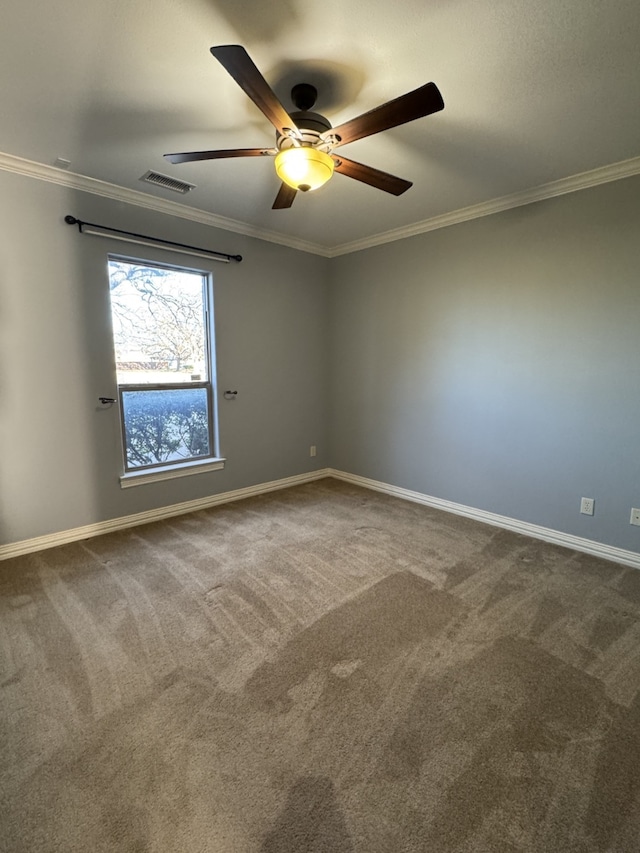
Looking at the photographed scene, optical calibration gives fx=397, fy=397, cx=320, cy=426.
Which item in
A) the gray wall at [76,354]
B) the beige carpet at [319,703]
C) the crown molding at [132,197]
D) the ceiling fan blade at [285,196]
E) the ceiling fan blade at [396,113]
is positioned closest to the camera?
the beige carpet at [319,703]

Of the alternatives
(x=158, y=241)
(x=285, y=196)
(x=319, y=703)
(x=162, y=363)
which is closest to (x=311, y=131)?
(x=285, y=196)

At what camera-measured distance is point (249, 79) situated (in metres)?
1.40

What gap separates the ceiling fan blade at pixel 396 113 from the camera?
4.65 feet

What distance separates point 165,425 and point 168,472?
0.41 metres

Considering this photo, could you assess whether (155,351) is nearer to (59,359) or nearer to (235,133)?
(59,359)

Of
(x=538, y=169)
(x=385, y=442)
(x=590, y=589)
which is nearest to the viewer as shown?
(x=590, y=589)

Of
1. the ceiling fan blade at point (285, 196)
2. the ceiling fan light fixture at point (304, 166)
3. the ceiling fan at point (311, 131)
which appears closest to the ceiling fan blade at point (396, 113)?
A: the ceiling fan at point (311, 131)

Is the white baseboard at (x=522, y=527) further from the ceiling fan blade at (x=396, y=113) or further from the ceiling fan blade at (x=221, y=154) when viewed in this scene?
the ceiling fan blade at (x=221, y=154)

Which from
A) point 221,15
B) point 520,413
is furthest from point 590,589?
point 221,15

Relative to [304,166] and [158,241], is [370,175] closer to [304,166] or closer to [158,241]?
[304,166]

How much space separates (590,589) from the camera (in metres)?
2.39

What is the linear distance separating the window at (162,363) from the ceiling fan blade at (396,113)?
2.09 m

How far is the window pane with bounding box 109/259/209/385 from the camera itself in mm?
3127

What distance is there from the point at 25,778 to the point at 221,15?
275cm
